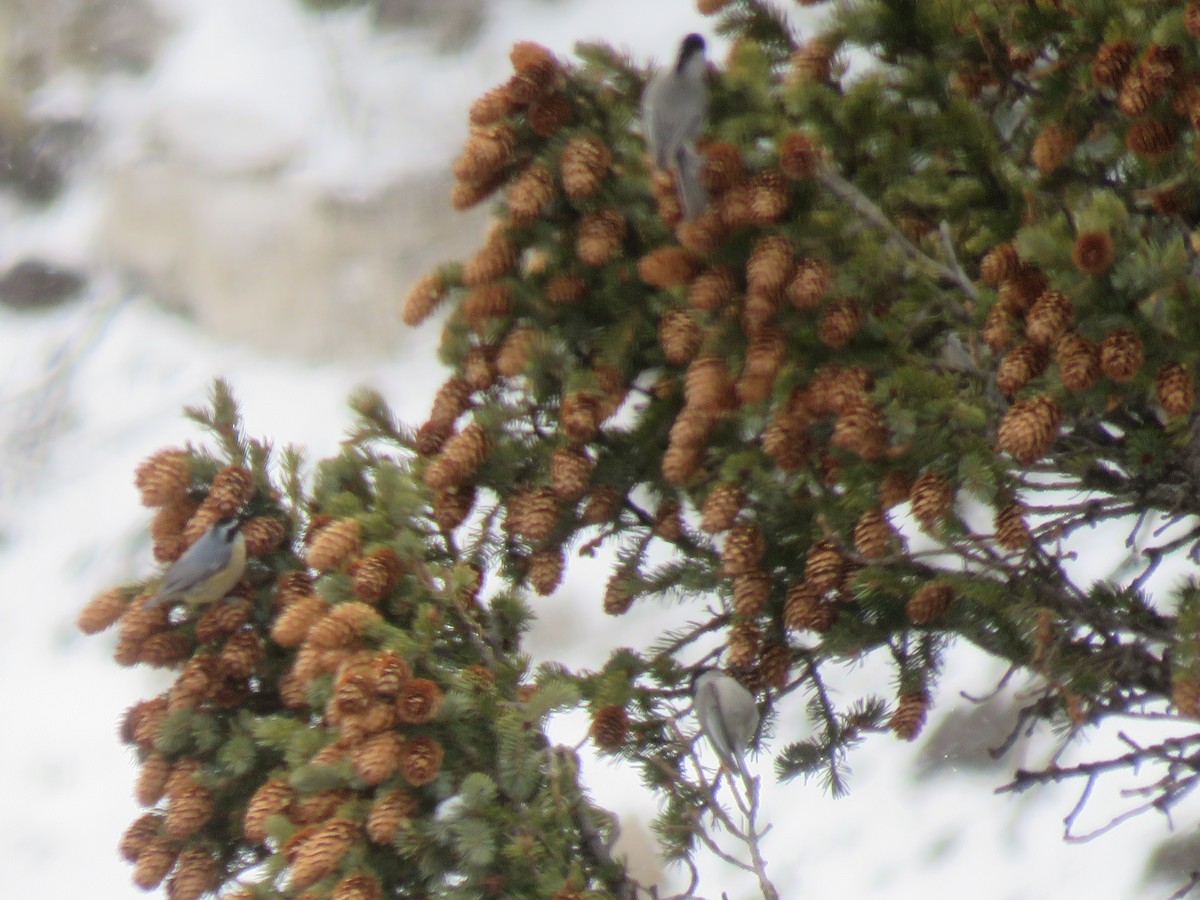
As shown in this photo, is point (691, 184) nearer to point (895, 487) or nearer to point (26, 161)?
point (895, 487)

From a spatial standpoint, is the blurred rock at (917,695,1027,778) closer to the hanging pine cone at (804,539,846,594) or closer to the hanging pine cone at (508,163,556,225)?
the hanging pine cone at (804,539,846,594)

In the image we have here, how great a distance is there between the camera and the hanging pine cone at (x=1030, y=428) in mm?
687

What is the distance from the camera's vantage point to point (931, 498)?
751 millimetres

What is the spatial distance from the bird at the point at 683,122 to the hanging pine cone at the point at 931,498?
229mm

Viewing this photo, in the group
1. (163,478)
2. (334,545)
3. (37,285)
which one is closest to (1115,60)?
(334,545)

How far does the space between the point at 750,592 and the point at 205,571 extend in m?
0.40

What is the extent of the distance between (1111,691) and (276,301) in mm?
1234

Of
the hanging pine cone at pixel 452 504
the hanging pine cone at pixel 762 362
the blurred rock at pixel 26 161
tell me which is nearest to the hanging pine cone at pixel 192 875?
the hanging pine cone at pixel 452 504

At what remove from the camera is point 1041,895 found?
1206 millimetres

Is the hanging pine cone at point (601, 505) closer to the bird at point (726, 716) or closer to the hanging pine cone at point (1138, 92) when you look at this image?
the bird at point (726, 716)

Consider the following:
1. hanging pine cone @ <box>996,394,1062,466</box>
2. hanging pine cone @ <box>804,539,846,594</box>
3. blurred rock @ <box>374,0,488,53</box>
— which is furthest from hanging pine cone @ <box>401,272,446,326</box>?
→ blurred rock @ <box>374,0,488,53</box>

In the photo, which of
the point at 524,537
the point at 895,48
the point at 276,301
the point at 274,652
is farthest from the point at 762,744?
the point at 276,301

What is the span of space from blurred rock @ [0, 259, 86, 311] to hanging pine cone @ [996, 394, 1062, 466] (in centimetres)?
141

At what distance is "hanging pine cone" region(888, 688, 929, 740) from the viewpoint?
34.0 inches
